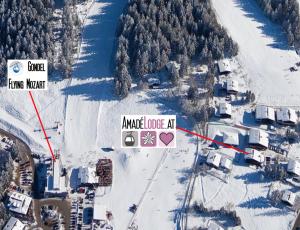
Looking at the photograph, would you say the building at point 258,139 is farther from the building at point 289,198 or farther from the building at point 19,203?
the building at point 19,203

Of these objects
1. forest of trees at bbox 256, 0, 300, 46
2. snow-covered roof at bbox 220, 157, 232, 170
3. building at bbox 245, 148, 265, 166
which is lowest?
snow-covered roof at bbox 220, 157, 232, 170

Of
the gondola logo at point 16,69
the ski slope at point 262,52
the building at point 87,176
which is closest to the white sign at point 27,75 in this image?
the gondola logo at point 16,69

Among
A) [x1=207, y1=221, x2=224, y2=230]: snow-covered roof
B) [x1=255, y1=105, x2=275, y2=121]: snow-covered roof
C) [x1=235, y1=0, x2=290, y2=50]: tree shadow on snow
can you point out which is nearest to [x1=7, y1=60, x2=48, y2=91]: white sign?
[x1=255, y1=105, x2=275, y2=121]: snow-covered roof

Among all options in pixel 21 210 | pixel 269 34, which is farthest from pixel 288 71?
pixel 21 210

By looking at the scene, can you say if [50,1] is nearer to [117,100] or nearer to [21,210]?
[117,100]

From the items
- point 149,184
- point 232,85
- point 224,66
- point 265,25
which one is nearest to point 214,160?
point 149,184

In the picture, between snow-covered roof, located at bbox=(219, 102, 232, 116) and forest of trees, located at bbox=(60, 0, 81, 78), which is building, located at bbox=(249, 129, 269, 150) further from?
forest of trees, located at bbox=(60, 0, 81, 78)

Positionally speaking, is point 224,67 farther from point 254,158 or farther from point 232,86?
point 254,158
